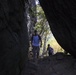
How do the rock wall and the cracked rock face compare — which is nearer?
the rock wall

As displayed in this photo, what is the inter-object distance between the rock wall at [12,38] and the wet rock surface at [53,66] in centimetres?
314

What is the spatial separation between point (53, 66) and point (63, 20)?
1733 millimetres

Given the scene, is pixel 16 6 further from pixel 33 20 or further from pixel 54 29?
pixel 33 20

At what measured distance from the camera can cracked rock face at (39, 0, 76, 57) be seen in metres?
9.48

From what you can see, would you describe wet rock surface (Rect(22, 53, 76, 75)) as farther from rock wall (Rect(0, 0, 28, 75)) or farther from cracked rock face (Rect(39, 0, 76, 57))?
rock wall (Rect(0, 0, 28, 75))

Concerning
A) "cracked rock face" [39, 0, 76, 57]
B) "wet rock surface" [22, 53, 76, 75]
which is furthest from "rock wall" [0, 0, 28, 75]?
"cracked rock face" [39, 0, 76, 57]

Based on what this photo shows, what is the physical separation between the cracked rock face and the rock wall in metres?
3.29

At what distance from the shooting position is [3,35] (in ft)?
17.8

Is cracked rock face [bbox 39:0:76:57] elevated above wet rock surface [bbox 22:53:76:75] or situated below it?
above

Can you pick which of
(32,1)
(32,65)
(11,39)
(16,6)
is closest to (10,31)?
(11,39)

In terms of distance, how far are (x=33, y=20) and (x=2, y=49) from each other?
1500cm

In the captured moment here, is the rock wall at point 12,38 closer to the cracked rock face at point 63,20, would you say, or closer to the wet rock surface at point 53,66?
the wet rock surface at point 53,66

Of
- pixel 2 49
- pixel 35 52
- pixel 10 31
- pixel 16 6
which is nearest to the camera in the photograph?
pixel 2 49

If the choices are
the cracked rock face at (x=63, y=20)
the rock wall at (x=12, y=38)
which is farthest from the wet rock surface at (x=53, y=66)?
the rock wall at (x=12, y=38)
